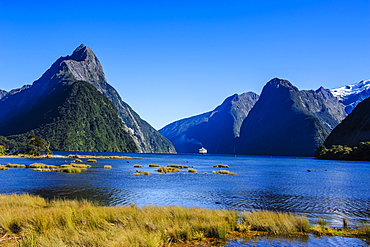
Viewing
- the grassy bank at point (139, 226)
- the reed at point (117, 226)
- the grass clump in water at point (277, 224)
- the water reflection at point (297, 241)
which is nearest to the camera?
the reed at point (117, 226)

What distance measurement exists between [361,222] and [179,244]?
1620cm

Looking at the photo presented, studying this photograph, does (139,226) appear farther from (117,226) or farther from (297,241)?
(297,241)

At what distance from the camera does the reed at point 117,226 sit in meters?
14.8

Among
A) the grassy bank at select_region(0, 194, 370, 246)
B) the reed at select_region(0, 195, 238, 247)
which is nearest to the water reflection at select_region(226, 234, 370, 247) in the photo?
the grassy bank at select_region(0, 194, 370, 246)

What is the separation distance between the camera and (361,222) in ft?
83.4

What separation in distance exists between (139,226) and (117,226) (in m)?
1.39

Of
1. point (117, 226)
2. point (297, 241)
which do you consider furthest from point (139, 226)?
point (297, 241)

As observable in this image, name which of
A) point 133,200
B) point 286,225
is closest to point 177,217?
point 286,225

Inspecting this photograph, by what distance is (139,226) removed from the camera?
18.4 m

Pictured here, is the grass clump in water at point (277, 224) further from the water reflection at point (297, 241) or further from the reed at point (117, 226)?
the reed at point (117, 226)

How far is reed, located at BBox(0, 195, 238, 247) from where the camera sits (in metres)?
14.8

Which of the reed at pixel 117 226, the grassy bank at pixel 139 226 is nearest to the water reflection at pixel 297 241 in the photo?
the grassy bank at pixel 139 226

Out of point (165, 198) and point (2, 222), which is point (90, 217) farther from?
point (165, 198)

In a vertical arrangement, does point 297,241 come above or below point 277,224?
below
